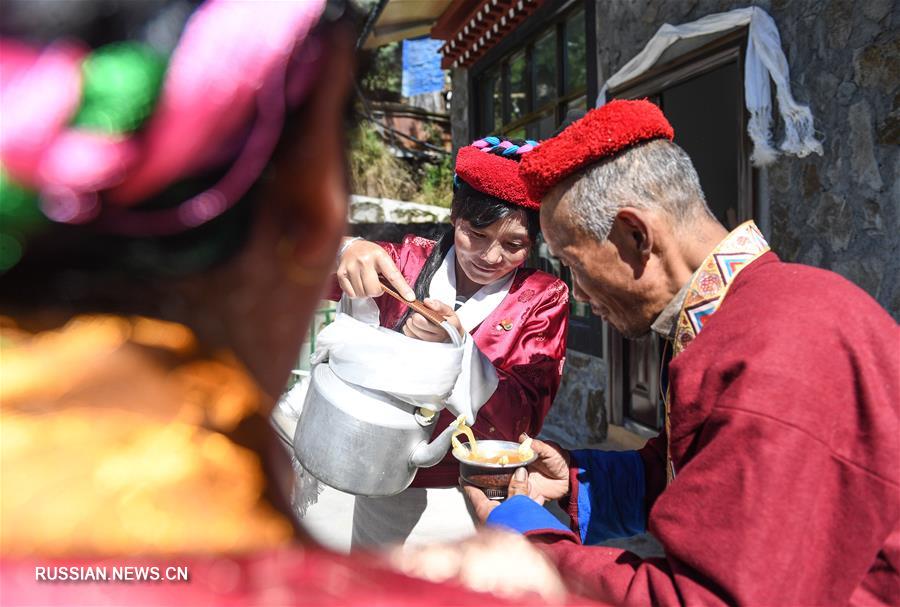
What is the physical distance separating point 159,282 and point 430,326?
1.30 m

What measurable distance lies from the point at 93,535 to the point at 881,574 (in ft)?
3.56

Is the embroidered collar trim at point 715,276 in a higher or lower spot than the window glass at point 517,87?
lower

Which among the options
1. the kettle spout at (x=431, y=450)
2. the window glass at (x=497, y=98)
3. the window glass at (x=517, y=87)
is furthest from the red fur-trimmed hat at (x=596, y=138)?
the window glass at (x=497, y=98)

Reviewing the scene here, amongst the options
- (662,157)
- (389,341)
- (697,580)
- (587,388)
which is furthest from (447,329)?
(587,388)

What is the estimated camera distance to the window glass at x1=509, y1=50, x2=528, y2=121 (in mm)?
6344

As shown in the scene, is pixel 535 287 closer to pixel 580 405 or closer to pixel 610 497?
pixel 610 497

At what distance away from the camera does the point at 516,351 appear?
6.60 ft

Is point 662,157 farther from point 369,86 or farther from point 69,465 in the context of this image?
point 69,465

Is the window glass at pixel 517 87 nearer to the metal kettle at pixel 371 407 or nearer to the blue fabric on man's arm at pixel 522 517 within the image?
the metal kettle at pixel 371 407

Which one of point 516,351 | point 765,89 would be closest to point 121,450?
point 516,351

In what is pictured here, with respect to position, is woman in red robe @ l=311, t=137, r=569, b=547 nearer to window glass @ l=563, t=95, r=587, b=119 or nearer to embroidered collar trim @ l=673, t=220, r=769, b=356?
embroidered collar trim @ l=673, t=220, r=769, b=356

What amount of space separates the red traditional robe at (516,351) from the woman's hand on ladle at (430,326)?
0.22m

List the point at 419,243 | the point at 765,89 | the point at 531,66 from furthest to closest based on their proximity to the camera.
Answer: the point at 531,66, the point at 765,89, the point at 419,243

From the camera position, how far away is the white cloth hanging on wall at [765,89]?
2775mm
